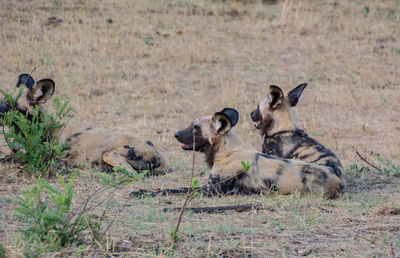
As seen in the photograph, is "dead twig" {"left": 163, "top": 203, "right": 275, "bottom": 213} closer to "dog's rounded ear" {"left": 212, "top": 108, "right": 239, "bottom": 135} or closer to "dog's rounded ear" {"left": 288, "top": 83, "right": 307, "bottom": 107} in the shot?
"dog's rounded ear" {"left": 212, "top": 108, "right": 239, "bottom": 135}

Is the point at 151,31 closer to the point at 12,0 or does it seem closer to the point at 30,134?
the point at 12,0

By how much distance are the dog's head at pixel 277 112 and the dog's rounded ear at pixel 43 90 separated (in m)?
2.00

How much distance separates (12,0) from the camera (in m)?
11.9

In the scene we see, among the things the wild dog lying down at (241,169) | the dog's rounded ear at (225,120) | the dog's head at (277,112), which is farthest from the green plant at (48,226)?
the dog's head at (277,112)

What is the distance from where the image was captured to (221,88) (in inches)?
367

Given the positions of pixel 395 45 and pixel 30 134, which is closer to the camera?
pixel 30 134

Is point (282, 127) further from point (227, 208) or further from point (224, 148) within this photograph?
point (227, 208)

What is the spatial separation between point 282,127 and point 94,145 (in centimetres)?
180

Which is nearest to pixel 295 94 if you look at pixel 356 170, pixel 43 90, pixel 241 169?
pixel 356 170

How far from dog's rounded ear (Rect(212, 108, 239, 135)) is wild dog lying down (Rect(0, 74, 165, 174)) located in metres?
0.84

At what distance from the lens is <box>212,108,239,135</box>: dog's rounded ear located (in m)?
5.06

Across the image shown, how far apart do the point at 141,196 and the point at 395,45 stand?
306 inches

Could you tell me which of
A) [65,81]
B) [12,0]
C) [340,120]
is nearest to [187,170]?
[340,120]

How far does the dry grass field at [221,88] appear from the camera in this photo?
369 cm
